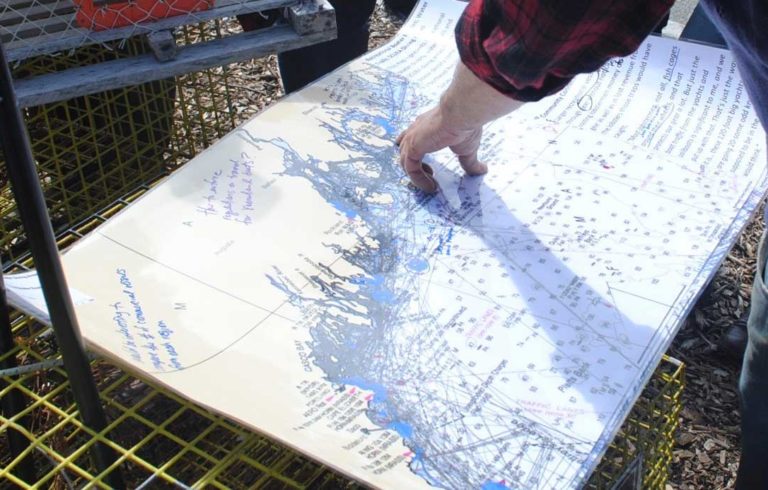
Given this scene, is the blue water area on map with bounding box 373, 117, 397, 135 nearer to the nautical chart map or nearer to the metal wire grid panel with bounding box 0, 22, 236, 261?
the nautical chart map

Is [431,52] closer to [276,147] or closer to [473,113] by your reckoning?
[276,147]

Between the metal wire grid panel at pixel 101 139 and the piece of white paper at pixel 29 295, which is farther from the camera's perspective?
the metal wire grid panel at pixel 101 139

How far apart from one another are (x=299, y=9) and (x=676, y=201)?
566 mm

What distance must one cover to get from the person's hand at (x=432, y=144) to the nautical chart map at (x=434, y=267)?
2cm

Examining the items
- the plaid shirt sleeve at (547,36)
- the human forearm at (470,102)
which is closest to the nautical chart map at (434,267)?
the human forearm at (470,102)

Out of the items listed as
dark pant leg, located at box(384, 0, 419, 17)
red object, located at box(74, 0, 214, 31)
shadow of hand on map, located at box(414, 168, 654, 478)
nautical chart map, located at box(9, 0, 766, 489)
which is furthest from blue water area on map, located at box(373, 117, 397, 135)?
dark pant leg, located at box(384, 0, 419, 17)

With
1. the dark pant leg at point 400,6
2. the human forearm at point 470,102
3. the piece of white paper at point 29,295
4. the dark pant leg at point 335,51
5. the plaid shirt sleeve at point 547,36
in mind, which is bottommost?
the dark pant leg at point 400,6

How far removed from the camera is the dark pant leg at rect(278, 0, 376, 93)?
154cm

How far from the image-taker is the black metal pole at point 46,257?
1.95ft

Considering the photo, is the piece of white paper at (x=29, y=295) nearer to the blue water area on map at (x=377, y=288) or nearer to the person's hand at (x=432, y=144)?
the blue water area on map at (x=377, y=288)

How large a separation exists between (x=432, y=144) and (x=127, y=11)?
43 centimetres

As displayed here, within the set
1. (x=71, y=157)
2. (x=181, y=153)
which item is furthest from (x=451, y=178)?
(x=71, y=157)

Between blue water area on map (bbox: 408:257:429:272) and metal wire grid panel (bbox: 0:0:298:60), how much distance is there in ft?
1.36

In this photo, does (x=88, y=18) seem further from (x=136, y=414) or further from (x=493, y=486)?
(x=493, y=486)
